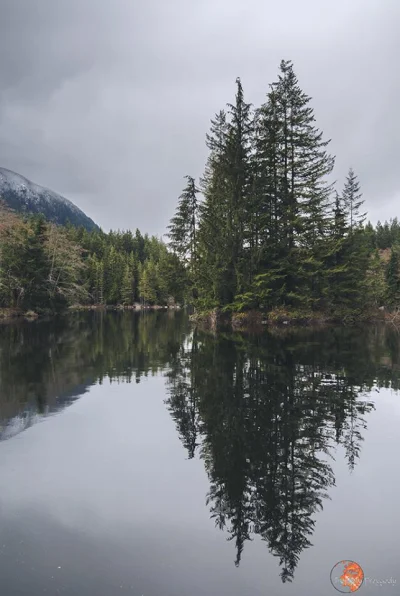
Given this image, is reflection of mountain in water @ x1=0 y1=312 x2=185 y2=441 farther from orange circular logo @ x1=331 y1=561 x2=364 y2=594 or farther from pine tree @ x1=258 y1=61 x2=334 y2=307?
pine tree @ x1=258 y1=61 x2=334 y2=307

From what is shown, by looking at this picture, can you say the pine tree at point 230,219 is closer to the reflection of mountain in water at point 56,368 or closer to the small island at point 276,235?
the small island at point 276,235

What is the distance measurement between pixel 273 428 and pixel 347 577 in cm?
407

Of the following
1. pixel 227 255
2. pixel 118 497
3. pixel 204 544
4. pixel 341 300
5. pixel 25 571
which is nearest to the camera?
pixel 25 571

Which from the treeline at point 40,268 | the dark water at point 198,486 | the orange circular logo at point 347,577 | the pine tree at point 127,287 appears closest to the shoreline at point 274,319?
the treeline at point 40,268

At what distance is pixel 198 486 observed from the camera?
231 inches

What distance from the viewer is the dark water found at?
4.06m

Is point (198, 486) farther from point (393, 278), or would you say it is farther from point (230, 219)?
point (393, 278)

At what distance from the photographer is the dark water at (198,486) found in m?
4.06

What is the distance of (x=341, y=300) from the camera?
131 feet

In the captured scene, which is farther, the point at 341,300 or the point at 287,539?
the point at 341,300

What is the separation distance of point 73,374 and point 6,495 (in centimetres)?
882

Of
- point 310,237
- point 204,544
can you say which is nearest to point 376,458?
point 204,544

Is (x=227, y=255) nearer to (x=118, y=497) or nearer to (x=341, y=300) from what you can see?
(x=341, y=300)

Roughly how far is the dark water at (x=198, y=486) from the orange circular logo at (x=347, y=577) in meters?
0.08
